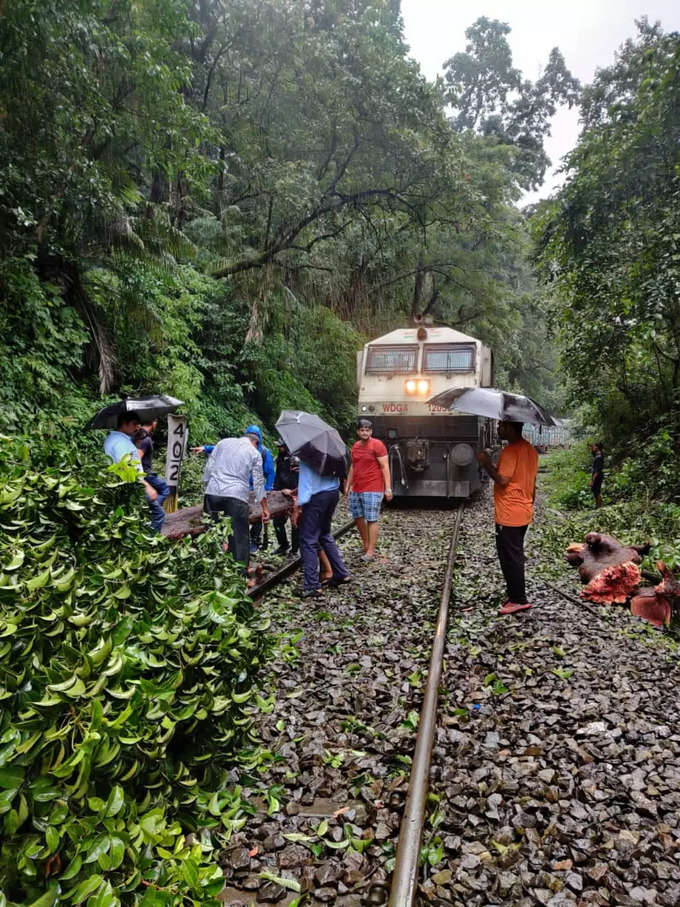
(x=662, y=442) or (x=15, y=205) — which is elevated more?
(x=15, y=205)

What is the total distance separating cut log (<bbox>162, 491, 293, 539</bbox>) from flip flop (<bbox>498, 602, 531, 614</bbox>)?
2778 millimetres

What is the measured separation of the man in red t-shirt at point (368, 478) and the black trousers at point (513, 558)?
224 cm

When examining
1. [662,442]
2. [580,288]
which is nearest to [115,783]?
[580,288]

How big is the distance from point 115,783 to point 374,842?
140 centimetres

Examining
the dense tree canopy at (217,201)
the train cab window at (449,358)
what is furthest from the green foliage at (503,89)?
the train cab window at (449,358)

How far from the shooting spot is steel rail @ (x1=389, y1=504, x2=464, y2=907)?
6.95 ft

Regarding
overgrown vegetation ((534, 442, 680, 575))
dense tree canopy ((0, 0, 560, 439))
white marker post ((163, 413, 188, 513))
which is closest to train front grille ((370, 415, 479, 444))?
overgrown vegetation ((534, 442, 680, 575))

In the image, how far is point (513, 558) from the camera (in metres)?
5.37

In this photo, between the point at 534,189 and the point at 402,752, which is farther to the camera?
the point at 534,189

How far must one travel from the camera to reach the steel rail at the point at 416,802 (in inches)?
83.4

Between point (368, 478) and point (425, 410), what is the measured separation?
13.0 feet

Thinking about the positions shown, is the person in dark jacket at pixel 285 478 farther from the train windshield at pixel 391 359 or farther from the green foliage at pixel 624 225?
the green foliage at pixel 624 225

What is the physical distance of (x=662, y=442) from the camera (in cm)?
1109

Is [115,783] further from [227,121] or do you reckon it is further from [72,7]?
[227,121]
